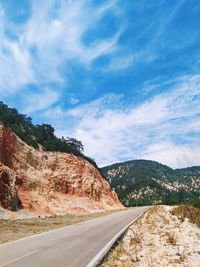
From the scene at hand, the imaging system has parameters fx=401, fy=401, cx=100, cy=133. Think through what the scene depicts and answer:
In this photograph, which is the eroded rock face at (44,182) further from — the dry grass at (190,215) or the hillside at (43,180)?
the dry grass at (190,215)

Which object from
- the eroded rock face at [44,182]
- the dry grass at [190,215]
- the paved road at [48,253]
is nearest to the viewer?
the paved road at [48,253]

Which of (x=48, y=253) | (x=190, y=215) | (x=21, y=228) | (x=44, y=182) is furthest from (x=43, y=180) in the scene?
(x=48, y=253)

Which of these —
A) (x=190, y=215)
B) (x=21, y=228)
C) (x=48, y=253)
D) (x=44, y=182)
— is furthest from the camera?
(x=44, y=182)

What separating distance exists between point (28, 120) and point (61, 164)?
1378 inches

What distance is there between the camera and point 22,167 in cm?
5616

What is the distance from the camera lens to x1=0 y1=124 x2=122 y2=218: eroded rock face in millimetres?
44931

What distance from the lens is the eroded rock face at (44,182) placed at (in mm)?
44931

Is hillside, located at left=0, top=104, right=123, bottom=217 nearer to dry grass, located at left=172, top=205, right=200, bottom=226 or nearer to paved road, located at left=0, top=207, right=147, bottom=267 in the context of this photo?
dry grass, located at left=172, top=205, right=200, bottom=226

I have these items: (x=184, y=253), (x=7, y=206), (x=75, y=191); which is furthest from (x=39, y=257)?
→ (x=75, y=191)

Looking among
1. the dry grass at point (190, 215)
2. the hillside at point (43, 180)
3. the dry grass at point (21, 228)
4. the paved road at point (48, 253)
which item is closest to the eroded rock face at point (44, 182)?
the hillside at point (43, 180)

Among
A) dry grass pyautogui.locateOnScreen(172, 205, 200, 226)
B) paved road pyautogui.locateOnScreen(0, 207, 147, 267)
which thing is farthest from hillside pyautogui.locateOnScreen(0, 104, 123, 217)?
paved road pyautogui.locateOnScreen(0, 207, 147, 267)

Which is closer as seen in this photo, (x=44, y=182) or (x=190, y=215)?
(x=190, y=215)

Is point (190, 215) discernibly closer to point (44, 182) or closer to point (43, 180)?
point (44, 182)

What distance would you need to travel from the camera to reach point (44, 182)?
5828 cm
